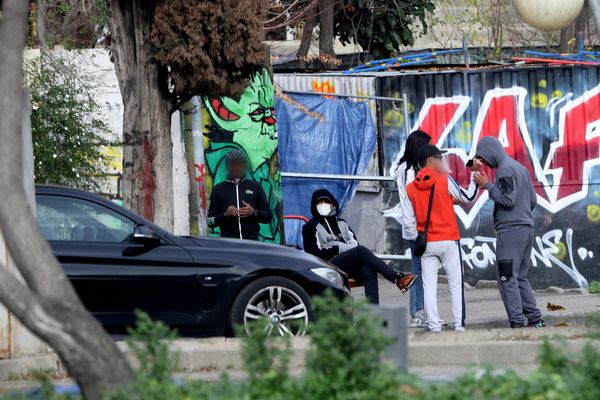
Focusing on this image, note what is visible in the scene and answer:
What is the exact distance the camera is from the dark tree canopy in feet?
36.6

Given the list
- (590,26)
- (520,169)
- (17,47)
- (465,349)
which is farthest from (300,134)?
(590,26)

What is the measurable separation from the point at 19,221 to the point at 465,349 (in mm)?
4205

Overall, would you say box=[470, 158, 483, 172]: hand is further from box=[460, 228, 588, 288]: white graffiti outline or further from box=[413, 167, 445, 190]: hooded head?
box=[460, 228, 588, 288]: white graffiti outline

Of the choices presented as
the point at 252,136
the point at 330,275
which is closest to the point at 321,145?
the point at 252,136

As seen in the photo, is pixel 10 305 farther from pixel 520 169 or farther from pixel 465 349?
pixel 520 169

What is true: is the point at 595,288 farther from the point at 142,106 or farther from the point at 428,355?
the point at 428,355

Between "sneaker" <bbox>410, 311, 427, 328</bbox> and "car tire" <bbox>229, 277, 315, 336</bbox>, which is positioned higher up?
"car tire" <bbox>229, 277, 315, 336</bbox>

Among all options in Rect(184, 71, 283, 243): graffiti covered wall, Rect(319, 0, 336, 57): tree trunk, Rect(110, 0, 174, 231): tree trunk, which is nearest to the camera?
Rect(110, 0, 174, 231): tree trunk

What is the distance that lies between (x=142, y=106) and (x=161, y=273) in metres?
2.29

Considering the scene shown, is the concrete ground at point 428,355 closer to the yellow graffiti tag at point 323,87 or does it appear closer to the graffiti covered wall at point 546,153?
the graffiti covered wall at point 546,153

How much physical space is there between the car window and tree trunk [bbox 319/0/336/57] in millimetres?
13340

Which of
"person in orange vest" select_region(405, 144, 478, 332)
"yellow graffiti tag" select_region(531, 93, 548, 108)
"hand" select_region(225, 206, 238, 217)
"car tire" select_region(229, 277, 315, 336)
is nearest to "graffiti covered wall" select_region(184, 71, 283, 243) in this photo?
"hand" select_region(225, 206, 238, 217)

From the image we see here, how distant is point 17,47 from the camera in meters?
5.74

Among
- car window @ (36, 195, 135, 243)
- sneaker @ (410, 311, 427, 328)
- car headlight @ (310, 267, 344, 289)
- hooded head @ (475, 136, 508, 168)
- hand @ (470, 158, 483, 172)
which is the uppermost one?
hooded head @ (475, 136, 508, 168)
